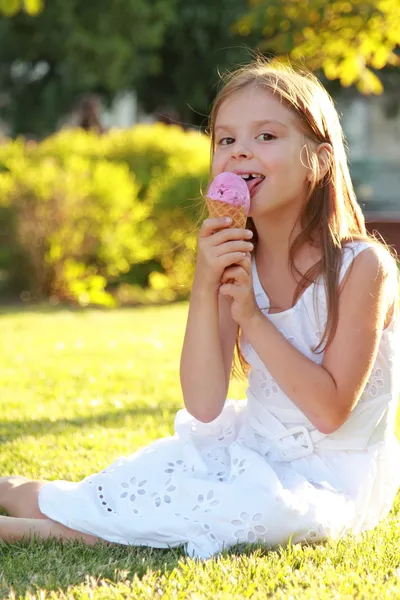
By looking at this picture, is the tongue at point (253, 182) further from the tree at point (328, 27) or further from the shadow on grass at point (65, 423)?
the tree at point (328, 27)

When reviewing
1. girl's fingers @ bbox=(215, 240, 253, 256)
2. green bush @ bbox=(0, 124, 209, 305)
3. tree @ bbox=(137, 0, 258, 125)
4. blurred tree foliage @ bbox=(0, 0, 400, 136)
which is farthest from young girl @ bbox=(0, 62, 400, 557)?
tree @ bbox=(137, 0, 258, 125)

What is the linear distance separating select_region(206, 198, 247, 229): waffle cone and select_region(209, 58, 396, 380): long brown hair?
31 cm

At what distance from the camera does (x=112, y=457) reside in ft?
12.9

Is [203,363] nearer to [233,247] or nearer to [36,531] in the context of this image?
[233,247]

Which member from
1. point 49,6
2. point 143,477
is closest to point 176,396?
point 143,477

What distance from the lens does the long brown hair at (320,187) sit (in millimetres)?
2830

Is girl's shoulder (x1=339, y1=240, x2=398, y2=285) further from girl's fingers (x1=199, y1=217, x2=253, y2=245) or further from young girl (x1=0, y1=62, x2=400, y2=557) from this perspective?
girl's fingers (x1=199, y1=217, x2=253, y2=245)

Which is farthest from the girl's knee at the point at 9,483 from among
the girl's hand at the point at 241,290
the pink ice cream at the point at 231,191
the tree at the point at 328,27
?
the tree at the point at 328,27

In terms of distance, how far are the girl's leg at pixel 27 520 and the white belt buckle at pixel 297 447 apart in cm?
62

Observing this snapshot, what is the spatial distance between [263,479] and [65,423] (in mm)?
2005

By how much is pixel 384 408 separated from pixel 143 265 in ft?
28.6

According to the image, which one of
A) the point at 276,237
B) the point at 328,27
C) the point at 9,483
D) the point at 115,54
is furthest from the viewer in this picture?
the point at 115,54

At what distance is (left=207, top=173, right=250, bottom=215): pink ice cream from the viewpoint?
2.63 meters

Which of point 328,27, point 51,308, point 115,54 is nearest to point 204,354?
point 328,27
